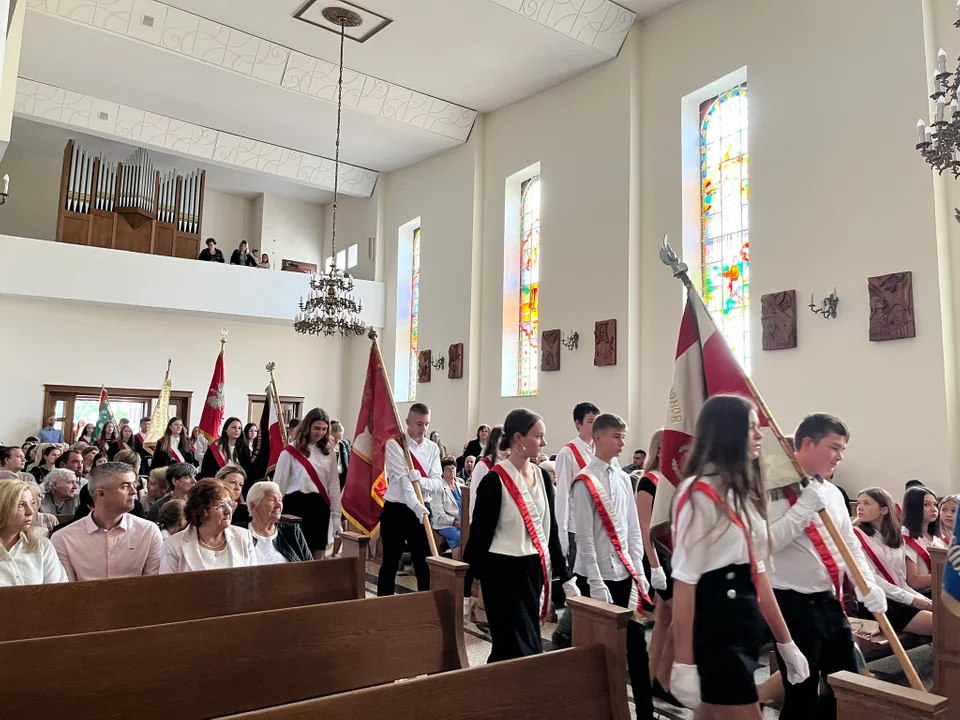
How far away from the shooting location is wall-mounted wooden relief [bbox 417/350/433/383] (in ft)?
43.2

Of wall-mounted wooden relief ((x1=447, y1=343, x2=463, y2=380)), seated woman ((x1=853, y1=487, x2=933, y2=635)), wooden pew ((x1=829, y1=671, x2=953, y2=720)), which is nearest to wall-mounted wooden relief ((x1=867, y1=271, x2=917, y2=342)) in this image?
seated woman ((x1=853, y1=487, x2=933, y2=635))

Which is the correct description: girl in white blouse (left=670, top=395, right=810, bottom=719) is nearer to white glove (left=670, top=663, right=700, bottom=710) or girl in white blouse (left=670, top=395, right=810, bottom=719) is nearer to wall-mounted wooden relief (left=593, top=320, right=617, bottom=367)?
white glove (left=670, top=663, right=700, bottom=710)

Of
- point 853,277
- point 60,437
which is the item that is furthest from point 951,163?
point 60,437

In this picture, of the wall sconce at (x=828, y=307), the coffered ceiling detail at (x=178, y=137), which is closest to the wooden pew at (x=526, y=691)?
the wall sconce at (x=828, y=307)

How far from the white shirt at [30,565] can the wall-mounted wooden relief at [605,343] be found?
23.6 ft

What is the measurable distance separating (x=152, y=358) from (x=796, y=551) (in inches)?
518

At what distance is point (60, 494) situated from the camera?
16.9ft

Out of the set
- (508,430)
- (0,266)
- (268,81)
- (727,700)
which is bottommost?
(727,700)

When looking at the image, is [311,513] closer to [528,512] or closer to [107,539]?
[107,539]

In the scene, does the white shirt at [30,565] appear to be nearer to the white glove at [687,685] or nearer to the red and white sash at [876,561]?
the white glove at [687,685]

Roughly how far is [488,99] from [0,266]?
784cm

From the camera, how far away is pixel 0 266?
11.5 metres

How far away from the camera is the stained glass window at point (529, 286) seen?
1144 centimetres

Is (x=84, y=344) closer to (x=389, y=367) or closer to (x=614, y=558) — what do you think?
(x=389, y=367)
